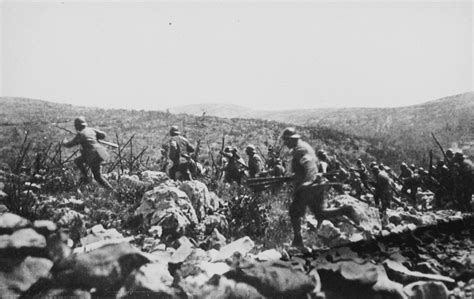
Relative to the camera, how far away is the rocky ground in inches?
235

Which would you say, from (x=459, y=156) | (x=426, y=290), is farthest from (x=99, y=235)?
(x=459, y=156)

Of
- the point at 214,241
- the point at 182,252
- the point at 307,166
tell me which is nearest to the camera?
the point at 182,252

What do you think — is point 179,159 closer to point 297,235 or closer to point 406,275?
point 297,235

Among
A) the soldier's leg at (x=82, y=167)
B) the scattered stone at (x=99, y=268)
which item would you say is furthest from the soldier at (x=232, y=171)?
the scattered stone at (x=99, y=268)

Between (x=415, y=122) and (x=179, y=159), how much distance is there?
69.6ft

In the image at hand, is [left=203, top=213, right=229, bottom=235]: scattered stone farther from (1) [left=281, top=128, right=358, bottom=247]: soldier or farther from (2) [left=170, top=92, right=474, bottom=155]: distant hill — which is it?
(2) [left=170, top=92, right=474, bottom=155]: distant hill

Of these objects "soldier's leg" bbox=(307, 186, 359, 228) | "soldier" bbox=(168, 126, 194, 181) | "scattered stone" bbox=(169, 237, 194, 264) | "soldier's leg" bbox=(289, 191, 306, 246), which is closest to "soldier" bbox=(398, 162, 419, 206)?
"soldier's leg" bbox=(307, 186, 359, 228)

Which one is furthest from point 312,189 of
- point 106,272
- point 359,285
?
point 106,272

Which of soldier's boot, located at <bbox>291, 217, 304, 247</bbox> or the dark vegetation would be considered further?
the dark vegetation

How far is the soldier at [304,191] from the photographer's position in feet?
25.6

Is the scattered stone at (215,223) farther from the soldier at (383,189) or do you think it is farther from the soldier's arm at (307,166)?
the soldier at (383,189)

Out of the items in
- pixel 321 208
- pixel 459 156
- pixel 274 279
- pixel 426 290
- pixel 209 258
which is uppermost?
pixel 459 156

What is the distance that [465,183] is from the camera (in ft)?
36.5

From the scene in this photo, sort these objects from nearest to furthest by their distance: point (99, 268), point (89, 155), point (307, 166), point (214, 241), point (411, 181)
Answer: point (99, 268) < point (214, 241) < point (307, 166) < point (89, 155) < point (411, 181)
